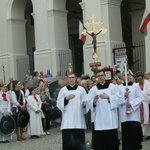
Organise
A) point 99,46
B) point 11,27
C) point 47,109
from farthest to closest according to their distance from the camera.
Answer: point 11,27
point 99,46
point 47,109

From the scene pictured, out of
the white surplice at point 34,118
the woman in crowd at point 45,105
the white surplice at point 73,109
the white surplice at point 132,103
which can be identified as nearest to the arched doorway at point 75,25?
the woman in crowd at point 45,105

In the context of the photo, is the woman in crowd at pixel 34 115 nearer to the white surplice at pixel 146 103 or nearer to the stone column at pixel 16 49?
the white surplice at pixel 146 103

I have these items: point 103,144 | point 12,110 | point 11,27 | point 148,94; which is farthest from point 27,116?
point 11,27

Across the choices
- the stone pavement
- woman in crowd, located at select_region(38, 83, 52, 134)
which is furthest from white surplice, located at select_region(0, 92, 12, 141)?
woman in crowd, located at select_region(38, 83, 52, 134)

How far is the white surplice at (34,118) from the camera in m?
14.4

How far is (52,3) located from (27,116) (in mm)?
11532

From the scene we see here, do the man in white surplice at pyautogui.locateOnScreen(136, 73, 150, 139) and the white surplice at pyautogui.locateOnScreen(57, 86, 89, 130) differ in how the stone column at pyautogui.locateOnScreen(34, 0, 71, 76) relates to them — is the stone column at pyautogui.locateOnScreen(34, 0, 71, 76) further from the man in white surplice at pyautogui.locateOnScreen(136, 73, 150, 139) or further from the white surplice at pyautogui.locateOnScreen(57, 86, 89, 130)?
the white surplice at pyautogui.locateOnScreen(57, 86, 89, 130)

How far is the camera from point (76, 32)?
30844 mm

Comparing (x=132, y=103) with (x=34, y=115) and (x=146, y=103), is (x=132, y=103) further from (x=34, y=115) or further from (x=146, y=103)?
(x=34, y=115)

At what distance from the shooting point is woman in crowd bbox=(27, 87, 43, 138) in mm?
14352

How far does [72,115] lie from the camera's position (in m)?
9.54

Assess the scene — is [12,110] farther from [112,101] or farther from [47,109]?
[112,101]

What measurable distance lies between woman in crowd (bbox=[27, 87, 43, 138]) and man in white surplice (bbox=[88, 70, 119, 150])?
204 inches

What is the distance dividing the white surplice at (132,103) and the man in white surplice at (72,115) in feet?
2.72
